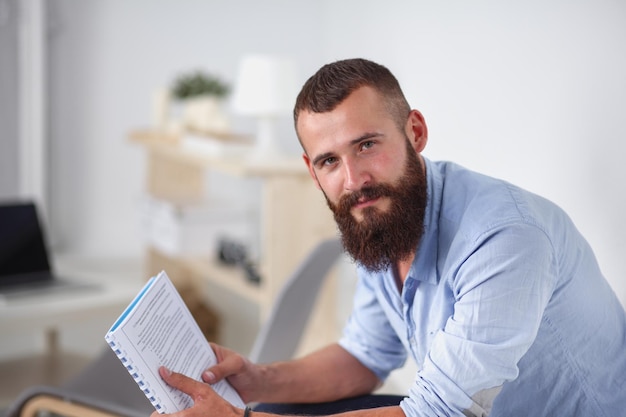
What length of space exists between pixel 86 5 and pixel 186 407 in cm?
288

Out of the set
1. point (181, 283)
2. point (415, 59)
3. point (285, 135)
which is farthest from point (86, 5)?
Result: point (415, 59)

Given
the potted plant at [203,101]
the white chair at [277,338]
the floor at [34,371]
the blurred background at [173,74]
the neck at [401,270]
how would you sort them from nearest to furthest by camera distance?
the neck at [401,270] → the blurred background at [173,74] → the white chair at [277,338] → the floor at [34,371] → the potted plant at [203,101]

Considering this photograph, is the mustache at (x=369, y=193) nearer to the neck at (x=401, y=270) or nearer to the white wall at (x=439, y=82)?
the neck at (x=401, y=270)

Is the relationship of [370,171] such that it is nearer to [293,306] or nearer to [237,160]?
[293,306]

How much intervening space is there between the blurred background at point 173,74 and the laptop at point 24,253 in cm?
64

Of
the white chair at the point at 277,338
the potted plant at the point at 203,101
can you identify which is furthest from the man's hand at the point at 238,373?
the potted plant at the point at 203,101

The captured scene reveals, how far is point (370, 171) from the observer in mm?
1298

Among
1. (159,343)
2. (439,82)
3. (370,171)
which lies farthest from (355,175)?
(439,82)

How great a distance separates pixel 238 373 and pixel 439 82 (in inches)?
35.2

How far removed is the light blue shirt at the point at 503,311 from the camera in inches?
45.4

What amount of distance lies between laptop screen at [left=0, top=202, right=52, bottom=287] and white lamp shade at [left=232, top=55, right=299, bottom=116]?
0.89 m

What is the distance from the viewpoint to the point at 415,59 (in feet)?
6.97

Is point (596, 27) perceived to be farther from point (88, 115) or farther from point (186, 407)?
point (88, 115)

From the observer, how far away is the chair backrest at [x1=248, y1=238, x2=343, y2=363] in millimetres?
2041
